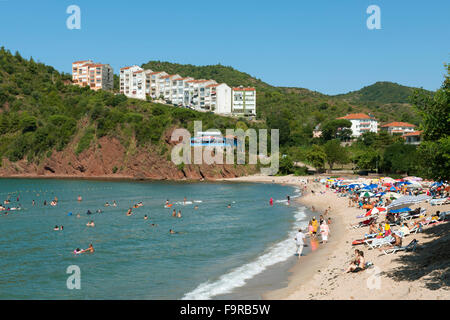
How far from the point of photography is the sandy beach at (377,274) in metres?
13.7

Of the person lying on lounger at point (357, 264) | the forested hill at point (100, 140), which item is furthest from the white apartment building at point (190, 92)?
the person lying on lounger at point (357, 264)

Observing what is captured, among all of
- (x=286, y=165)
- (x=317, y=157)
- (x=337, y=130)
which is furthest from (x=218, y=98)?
(x=317, y=157)

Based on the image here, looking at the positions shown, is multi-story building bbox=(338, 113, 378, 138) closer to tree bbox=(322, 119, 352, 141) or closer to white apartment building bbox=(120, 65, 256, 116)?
tree bbox=(322, 119, 352, 141)

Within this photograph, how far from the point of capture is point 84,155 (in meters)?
104

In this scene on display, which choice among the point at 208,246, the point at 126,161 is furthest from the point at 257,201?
the point at 126,161

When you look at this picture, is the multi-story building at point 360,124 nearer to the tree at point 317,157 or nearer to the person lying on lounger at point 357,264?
the tree at point 317,157

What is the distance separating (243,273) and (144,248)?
9.63 meters

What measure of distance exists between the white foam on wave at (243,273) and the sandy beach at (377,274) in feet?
5.68

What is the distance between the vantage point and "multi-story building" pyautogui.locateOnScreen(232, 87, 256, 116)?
142125 millimetres

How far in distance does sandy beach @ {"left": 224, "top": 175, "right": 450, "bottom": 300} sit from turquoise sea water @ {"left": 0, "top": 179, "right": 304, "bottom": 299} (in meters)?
2.54

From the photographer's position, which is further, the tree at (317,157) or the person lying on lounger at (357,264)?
the tree at (317,157)

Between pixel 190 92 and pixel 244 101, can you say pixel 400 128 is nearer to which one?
pixel 244 101

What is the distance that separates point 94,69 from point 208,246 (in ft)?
450

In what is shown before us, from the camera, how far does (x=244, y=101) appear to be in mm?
142625
